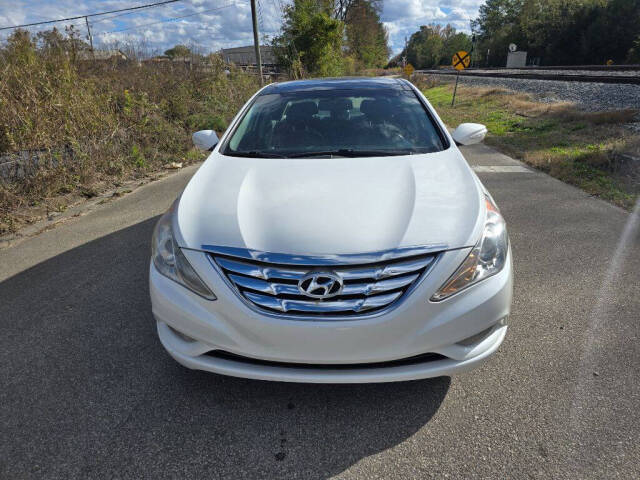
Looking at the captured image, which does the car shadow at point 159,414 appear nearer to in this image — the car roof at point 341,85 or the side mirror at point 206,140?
the side mirror at point 206,140

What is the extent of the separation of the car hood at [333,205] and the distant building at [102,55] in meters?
6.82

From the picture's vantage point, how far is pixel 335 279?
1715 mm

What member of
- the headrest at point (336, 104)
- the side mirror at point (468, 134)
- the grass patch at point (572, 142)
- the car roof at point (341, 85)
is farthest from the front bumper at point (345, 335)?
the grass patch at point (572, 142)

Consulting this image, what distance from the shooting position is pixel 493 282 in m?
1.87

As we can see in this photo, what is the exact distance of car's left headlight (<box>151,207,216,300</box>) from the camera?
1847mm

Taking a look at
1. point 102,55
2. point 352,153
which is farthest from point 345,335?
point 102,55

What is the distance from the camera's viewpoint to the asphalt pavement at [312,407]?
1781 millimetres

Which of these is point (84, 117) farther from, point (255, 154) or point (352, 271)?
point (352, 271)

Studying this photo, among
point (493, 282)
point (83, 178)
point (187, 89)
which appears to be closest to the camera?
point (493, 282)

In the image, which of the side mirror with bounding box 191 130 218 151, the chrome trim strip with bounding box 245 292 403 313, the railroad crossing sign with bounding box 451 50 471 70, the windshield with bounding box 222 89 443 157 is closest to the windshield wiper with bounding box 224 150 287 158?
the windshield with bounding box 222 89 443 157

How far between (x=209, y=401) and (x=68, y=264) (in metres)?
2.44

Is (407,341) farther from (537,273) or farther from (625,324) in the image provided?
(537,273)

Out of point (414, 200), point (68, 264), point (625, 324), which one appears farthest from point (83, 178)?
point (625, 324)

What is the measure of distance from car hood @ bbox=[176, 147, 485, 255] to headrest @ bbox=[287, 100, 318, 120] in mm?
704
